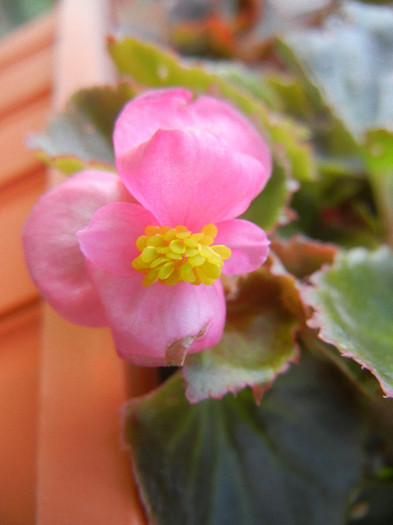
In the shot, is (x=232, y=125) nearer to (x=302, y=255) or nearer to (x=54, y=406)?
(x=302, y=255)

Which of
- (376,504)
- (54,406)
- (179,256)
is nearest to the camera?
(179,256)

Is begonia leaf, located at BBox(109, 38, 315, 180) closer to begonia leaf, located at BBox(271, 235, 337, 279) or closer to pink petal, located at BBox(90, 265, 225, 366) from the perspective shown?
begonia leaf, located at BBox(271, 235, 337, 279)

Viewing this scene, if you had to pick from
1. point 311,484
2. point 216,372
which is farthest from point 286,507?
point 216,372

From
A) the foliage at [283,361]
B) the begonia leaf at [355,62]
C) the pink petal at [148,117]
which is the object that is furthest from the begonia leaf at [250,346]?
the begonia leaf at [355,62]

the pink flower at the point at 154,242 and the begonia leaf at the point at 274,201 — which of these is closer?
the pink flower at the point at 154,242

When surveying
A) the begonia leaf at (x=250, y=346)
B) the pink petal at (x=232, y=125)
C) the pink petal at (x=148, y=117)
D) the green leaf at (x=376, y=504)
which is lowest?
the green leaf at (x=376, y=504)

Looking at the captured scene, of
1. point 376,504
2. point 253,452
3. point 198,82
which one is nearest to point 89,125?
point 198,82

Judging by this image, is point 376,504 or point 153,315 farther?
point 376,504

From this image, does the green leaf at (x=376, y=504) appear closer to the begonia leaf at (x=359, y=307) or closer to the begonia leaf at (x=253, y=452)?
the begonia leaf at (x=253, y=452)
